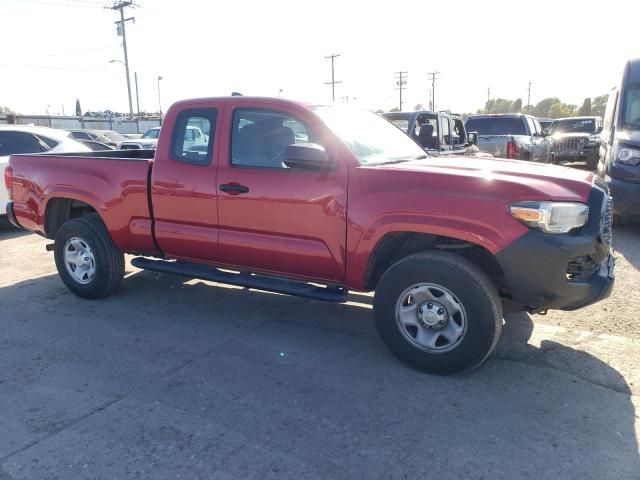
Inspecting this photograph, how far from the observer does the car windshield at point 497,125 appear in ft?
45.0

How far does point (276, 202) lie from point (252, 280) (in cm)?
74

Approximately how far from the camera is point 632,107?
8.04m

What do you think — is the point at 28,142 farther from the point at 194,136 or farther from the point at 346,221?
the point at 346,221

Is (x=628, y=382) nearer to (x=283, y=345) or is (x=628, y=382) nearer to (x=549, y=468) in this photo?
(x=549, y=468)

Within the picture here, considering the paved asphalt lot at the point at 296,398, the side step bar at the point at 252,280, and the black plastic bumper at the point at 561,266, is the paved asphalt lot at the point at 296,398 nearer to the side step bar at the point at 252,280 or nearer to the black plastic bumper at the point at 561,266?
the side step bar at the point at 252,280

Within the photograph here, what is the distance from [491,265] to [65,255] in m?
4.21

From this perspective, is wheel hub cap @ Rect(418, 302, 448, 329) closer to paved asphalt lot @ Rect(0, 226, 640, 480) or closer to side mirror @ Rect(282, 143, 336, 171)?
paved asphalt lot @ Rect(0, 226, 640, 480)

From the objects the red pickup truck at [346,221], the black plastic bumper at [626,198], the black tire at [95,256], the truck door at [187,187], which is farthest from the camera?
the black plastic bumper at [626,198]

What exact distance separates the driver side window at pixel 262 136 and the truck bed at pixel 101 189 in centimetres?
94

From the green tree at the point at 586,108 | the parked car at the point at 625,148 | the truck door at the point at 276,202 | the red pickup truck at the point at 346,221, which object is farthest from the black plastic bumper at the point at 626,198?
the green tree at the point at 586,108

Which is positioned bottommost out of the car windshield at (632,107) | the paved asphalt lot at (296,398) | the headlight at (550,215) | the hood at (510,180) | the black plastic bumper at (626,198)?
the paved asphalt lot at (296,398)

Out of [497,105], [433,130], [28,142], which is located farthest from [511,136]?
[497,105]

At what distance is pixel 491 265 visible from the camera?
150 inches

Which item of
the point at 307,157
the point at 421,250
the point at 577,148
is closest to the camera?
the point at 307,157
